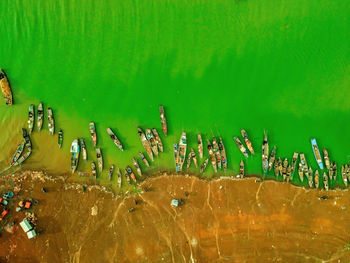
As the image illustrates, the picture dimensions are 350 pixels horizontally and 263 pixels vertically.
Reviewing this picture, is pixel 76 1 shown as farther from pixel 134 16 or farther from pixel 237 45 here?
pixel 237 45

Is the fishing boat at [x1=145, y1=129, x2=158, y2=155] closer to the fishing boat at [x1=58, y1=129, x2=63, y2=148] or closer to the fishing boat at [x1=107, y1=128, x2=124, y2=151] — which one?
the fishing boat at [x1=107, y1=128, x2=124, y2=151]

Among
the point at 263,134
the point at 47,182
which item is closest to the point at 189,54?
the point at 263,134

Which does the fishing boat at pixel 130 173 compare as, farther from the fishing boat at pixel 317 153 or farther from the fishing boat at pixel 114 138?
the fishing boat at pixel 317 153

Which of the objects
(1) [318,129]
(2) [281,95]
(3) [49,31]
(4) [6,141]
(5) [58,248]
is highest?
(3) [49,31]

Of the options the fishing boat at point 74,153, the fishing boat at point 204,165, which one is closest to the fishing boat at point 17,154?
the fishing boat at point 74,153

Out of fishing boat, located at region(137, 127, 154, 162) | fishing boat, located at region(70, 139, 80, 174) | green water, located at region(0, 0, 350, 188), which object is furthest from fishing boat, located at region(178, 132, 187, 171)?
fishing boat, located at region(70, 139, 80, 174)

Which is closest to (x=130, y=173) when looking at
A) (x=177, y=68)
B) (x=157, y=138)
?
(x=157, y=138)
